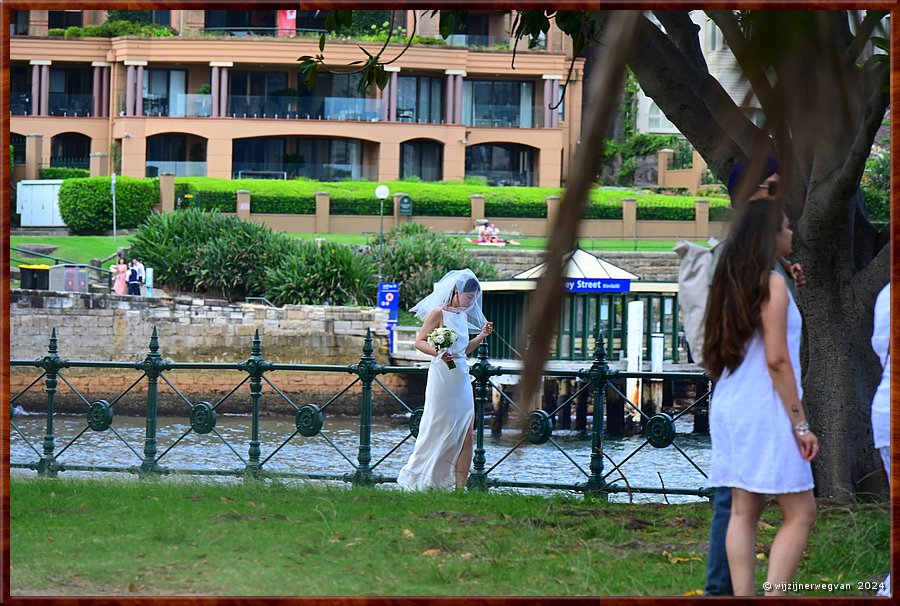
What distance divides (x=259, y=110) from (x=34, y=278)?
19023mm

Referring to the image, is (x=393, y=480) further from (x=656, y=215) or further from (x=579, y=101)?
(x=656, y=215)

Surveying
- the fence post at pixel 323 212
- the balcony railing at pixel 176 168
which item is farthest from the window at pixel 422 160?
the fence post at pixel 323 212

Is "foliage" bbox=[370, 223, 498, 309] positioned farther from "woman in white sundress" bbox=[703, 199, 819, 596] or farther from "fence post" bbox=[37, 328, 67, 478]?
"woman in white sundress" bbox=[703, 199, 819, 596]

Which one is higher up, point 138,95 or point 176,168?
point 138,95

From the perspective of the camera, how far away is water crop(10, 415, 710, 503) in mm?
11852

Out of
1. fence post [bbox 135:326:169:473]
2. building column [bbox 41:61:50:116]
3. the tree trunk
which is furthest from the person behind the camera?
building column [bbox 41:61:50:116]

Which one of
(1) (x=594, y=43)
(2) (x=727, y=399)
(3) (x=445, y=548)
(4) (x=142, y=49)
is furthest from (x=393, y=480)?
(4) (x=142, y=49)

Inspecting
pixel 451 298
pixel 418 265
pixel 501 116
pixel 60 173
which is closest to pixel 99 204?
pixel 60 173

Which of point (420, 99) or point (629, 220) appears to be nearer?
point (629, 220)

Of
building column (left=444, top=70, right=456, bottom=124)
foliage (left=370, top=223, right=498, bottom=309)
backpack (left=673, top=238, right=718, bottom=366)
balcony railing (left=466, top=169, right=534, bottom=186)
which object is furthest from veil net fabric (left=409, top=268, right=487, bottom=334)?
balcony railing (left=466, top=169, right=534, bottom=186)

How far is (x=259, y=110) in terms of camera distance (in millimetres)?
47656

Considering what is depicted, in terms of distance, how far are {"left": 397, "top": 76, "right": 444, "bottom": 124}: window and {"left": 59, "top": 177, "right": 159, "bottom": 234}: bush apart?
12.8 metres

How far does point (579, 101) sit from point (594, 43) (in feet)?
0.25

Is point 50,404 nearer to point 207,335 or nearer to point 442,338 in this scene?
point 442,338
